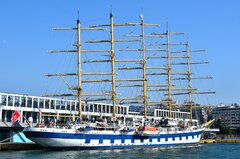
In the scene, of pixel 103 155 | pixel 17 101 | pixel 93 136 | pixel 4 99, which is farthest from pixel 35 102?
pixel 103 155

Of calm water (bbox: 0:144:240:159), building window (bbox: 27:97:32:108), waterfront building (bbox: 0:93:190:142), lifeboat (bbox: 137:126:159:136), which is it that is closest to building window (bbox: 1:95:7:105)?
waterfront building (bbox: 0:93:190:142)

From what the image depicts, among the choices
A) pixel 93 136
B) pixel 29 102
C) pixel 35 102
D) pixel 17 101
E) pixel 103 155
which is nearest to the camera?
pixel 103 155

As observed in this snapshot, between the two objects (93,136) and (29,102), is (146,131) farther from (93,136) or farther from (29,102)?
(29,102)

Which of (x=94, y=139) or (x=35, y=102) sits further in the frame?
(x=35, y=102)

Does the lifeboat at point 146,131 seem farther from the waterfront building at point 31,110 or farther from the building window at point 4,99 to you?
the building window at point 4,99

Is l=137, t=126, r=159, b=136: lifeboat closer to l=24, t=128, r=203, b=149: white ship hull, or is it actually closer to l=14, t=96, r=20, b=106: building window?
l=24, t=128, r=203, b=149: white ship hull

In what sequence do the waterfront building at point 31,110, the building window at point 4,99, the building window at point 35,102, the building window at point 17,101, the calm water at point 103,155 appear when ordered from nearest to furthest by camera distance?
the calm water at point 103,155, the waterfront building at point 31,110, the building window at point 4,99, the building window at point 17,101, the building window at point 35,102

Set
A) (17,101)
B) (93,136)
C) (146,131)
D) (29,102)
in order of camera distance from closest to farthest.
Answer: (93,136) → (146,131) → (17,101) → (29,102)

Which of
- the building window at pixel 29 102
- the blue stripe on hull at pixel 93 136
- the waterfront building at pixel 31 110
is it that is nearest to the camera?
the blue stripe on hull at pixel 93 136

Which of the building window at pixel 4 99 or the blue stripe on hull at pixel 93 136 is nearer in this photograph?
the blue stripe on hull at pixel 93 136

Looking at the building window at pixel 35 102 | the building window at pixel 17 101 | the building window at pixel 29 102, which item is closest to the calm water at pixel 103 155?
the building window at pixel 17 101

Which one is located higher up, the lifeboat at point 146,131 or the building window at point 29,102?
the building window at point 29,102

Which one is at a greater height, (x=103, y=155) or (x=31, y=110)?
(x=31, y=110)

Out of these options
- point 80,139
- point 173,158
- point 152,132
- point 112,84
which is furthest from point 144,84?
point 173,158
